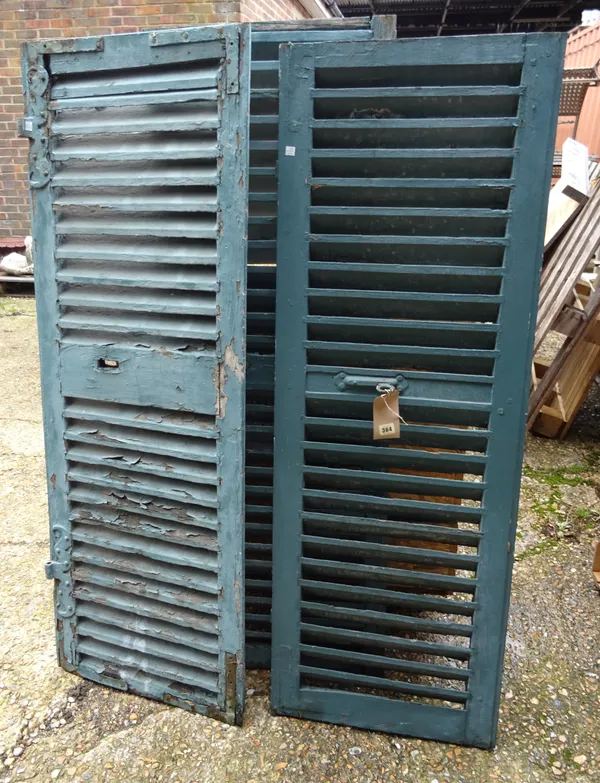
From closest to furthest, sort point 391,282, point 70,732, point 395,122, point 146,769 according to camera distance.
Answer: point 395,122 → point 391,282 → point 146,769 → point 70,732

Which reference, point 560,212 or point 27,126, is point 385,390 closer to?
point 27,126

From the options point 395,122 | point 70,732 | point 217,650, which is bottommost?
point 70,732

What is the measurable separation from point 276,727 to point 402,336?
139 centimetres

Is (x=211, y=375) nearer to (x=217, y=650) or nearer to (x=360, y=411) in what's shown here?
(x=360, y=411)

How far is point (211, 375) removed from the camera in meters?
1.72

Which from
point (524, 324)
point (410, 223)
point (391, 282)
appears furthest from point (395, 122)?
point (524, 324)

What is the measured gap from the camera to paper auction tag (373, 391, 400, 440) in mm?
1705

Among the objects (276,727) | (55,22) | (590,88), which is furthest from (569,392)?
(590,88)

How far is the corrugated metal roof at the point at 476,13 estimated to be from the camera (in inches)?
468

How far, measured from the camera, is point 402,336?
1745mm

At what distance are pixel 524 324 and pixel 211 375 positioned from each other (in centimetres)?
91

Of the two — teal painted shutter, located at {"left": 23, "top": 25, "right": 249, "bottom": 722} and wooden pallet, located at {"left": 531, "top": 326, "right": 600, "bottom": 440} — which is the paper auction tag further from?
wooden pallet, located at {"left": 531, "top": 326, "right": 600, "bottom": 440}

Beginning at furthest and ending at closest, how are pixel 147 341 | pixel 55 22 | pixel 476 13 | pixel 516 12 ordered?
pixel 476 13, pixel 516 12, pixel 55 22, pixel 147 341

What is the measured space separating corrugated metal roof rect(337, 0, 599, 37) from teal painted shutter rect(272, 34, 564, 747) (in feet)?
38.8
